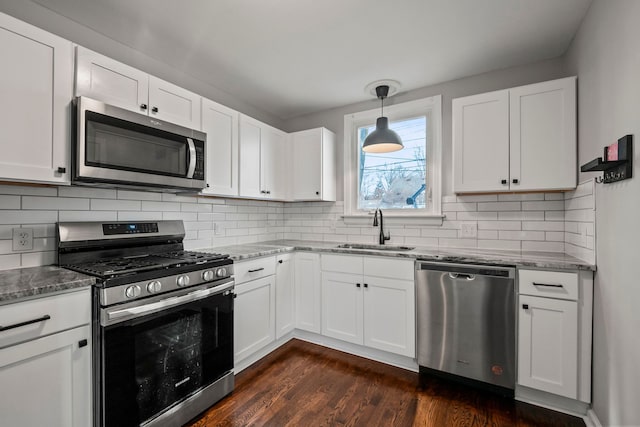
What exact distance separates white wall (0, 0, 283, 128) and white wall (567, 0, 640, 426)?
2766mm

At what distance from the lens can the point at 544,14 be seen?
189 cm

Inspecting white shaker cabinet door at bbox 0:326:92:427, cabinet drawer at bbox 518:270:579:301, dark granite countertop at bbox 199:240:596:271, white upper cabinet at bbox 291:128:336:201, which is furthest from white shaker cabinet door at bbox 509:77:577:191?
white shaker cabinet door at bbox 0:326:92:427

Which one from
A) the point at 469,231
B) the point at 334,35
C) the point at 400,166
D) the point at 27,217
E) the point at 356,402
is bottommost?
the point at 356,402

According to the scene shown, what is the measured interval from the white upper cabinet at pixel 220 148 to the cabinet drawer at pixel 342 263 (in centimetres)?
103

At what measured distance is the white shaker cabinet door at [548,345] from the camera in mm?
1846

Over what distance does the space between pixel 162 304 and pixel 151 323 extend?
11cm

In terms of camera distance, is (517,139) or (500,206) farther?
(500,206)

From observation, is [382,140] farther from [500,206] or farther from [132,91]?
[132,91]

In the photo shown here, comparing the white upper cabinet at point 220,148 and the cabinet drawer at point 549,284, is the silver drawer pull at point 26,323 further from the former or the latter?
the cabinet drawer at point 549,284

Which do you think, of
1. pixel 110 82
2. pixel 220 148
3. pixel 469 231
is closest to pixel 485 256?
pixel 469 231

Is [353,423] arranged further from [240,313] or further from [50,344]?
[50,344]

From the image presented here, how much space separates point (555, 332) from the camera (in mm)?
1884

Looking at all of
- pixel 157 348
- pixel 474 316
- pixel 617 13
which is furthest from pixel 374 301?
pixel 617 13

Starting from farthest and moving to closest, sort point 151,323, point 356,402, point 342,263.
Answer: point 342,263, point 356,402, point 151,323
